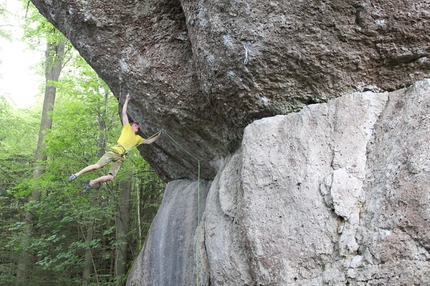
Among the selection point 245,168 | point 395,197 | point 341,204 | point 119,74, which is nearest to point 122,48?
point 119,74

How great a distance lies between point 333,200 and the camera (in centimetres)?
331

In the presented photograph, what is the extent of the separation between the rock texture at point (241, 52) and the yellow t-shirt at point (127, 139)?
2.05 ft

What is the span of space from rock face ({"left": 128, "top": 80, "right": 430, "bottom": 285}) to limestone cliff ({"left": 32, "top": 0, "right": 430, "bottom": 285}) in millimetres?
10

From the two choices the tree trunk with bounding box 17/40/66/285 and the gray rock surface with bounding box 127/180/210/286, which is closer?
the gray rock surface with bounding box 127/180/210/286

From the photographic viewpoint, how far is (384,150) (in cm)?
336

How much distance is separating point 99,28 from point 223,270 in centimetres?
410

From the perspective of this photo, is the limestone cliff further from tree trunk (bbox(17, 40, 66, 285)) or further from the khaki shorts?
tree trunk (bbox(17, 40, 66, 285))

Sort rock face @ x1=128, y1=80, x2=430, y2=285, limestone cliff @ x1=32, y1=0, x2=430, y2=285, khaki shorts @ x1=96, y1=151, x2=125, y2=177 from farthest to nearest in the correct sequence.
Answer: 1. khaki shorts @ x1=96, y1=151, x2=125, y2=177
2. limestone cliff @ x1=32, y1=0, x2=430, y2=285
3. rock face @ x1=128, y1=80, x2=430, y2=285

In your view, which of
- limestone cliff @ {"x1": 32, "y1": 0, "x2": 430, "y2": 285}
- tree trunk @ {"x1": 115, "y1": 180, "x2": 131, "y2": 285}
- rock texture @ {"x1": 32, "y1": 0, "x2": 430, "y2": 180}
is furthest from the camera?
tree trunk @ {"x1": 115, "y1": 180, "x2": 131, "y2": 285}

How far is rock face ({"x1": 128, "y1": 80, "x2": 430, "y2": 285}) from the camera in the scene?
112 inches

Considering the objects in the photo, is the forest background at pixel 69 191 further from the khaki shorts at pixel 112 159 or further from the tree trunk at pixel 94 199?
the khaki shorts at pixel 112 159

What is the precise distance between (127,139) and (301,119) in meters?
3.49

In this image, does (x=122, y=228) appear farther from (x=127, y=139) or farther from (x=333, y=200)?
(x=333, y=200)

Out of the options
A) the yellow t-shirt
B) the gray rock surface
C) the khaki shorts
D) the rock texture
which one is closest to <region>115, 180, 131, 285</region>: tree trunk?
the gray rock surface
